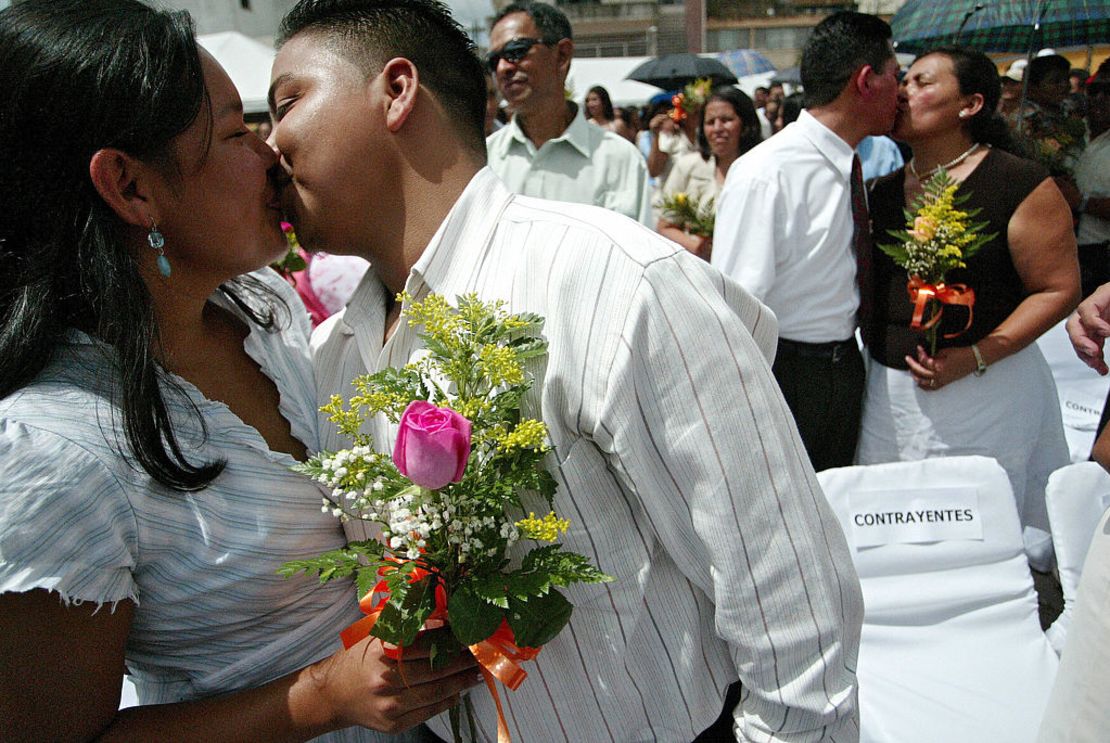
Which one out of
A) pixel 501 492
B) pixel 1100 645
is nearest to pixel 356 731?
pixel 501 492

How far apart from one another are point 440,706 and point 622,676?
0.31 m

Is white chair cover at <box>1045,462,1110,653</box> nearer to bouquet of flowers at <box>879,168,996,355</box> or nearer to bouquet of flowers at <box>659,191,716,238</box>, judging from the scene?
bouquet of flowers at <box>879,168,996,355</box>

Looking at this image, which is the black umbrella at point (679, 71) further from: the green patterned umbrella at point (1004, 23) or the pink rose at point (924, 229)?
the pink rose at point (924, 229)

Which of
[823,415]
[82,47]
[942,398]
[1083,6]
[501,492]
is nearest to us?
[501,492]

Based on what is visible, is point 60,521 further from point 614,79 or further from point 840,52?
point 614,79

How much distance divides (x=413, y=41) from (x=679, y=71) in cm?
1225

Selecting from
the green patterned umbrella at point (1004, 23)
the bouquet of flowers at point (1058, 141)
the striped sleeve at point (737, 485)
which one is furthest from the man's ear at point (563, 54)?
the striped sleeve at point (737, 485)

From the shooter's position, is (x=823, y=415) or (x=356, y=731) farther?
(x=823, y=415)

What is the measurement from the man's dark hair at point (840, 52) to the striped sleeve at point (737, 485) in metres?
2.62

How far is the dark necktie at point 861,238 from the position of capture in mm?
3465

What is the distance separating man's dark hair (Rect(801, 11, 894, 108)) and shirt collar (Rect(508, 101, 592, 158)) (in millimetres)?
1557

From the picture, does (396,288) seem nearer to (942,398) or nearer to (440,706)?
(440,706)

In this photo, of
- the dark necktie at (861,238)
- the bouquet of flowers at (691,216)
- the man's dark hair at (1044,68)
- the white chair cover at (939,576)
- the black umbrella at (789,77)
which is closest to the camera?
the white chair cover at (939,576)

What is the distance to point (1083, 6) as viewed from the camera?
473 centimetres
